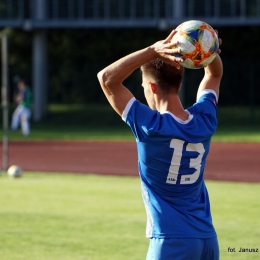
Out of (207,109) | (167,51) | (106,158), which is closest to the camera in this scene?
(167,51)

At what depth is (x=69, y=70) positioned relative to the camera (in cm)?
3769

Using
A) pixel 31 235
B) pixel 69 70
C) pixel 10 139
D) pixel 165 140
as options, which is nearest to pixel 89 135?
pixel 10 139

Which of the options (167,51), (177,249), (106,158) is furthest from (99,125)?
(167,51)

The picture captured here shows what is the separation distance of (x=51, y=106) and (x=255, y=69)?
13.0 meters

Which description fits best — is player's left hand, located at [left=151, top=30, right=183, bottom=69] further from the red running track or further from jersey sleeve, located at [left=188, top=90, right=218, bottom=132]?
the red running track

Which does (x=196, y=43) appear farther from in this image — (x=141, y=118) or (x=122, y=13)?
(x=122, y=13)

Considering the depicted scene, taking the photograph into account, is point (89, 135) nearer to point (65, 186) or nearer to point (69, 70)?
point (69, 70)

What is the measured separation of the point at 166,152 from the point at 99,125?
29679 millimetres

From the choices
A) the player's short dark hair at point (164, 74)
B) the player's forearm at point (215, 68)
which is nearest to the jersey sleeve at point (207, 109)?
the player's forearm at point (215, 68)

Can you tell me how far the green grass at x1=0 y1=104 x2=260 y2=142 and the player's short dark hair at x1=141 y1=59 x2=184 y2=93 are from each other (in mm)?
21039

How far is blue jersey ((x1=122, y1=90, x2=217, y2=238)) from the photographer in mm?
4188

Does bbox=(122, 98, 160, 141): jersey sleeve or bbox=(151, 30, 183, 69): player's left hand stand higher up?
bbox=(151, 30, 183, 69): player's left hand

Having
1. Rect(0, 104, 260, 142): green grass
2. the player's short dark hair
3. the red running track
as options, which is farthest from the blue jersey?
Rect(0, 104, 260, 142): green grass

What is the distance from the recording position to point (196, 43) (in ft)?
13.8
